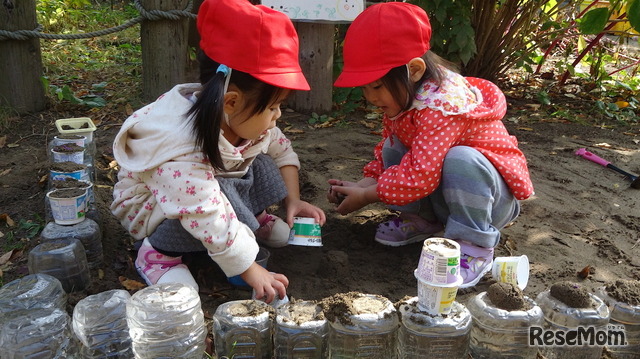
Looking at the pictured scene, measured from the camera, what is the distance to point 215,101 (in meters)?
1.88

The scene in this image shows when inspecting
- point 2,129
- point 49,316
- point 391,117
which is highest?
point 391,117

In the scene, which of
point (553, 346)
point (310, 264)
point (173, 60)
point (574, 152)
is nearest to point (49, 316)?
point (310, 264)

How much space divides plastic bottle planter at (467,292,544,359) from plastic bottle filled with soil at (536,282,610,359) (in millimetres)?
58

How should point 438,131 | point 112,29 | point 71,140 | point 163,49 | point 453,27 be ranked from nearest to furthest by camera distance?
point 438,131, point 71,140, point 112,29, point 163,49, point 453,27

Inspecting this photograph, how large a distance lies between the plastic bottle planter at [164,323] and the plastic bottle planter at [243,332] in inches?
2.9

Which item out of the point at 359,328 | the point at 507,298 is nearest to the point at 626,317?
the point at 507,298

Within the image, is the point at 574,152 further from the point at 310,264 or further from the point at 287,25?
the point at 287,25

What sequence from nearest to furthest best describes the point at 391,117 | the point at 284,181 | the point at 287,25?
the point at 287,25, the point at 391,117, the point at 284,181

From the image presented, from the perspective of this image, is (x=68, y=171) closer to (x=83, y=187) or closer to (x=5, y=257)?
(x=83, y=187)

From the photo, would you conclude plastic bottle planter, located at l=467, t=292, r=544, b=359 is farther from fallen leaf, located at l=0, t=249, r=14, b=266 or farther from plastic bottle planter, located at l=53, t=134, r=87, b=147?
plastic bottle planter, located at l=53, t=134, r=87, b=147

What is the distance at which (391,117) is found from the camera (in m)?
2.39

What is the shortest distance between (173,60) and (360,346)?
8.51ft

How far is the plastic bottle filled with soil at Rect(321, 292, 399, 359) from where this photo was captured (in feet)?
5.46

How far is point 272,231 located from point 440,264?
98cm
